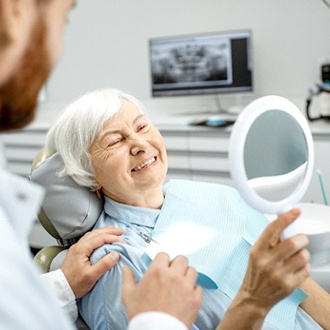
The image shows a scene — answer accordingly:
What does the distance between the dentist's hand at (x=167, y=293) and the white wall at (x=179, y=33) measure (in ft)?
10.0

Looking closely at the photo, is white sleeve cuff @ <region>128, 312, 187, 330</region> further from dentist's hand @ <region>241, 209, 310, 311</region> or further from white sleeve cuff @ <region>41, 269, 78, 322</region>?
white sleeve cuff @ <region>41, 269, 78, 322</region>

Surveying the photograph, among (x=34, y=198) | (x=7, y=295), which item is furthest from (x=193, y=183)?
(x=7, y=295)

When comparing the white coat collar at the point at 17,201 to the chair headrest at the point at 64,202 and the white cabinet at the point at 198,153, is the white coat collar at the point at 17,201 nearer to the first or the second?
the chair headrest at the point at 64,202

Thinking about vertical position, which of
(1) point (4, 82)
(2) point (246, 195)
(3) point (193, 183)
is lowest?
(3) point (193, 183)

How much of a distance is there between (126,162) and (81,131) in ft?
0.54

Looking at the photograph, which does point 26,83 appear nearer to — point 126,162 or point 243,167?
point 243,167

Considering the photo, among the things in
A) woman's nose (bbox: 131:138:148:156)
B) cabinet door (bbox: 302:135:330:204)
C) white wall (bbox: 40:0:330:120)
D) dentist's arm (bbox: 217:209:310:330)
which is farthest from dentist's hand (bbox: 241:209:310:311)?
white wall (bbox: 40:0:330:120)

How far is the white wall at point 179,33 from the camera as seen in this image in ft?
13.0

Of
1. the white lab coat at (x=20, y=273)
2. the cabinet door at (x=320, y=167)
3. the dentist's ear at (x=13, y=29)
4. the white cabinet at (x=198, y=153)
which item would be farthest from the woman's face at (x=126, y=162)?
the white cabinet at (x=198, y=153)

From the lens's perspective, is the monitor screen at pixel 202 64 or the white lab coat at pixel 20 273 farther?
the monitor screen at pixel 202 64

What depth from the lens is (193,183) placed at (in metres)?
2.04

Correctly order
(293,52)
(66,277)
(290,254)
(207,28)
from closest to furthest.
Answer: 1. (290,254)
2. (66,277)
3. (293,52)
4. (207,28)

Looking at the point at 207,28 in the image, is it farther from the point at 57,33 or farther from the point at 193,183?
the point at 57,33

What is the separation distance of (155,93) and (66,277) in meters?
2.81
